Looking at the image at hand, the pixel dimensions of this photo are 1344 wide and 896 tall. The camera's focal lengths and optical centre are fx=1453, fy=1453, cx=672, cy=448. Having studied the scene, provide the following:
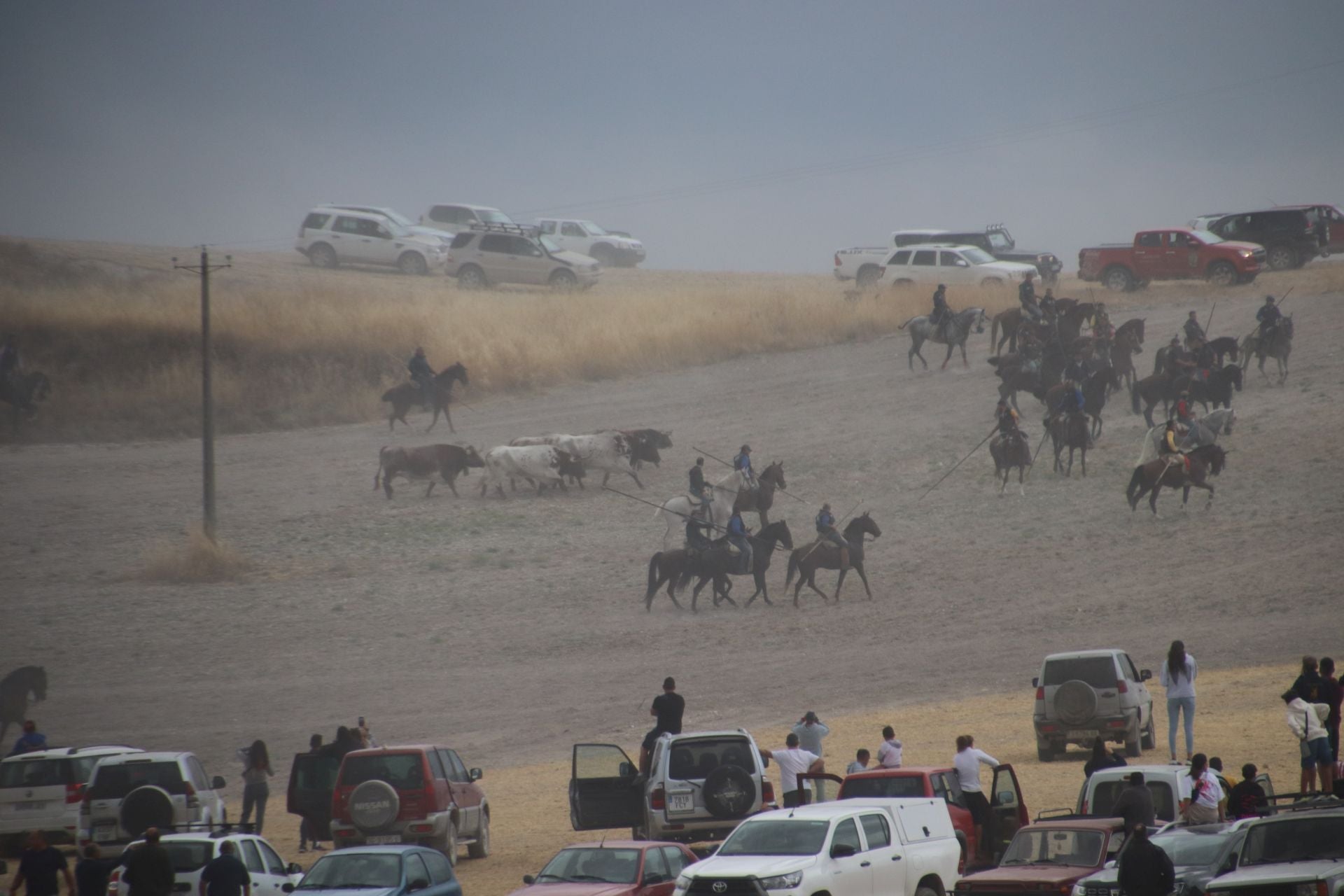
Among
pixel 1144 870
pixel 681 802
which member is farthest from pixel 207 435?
pixel 1144 870

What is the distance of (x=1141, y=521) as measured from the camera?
94.7ft

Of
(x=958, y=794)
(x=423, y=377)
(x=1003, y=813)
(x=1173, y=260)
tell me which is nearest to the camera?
(x=1003, y=813)

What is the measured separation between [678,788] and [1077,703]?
20.1 feet

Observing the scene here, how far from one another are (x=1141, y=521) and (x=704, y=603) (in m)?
8.90

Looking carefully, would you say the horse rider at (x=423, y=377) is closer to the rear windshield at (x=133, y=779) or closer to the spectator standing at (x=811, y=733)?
the rear windshield at (x=133, y=779)

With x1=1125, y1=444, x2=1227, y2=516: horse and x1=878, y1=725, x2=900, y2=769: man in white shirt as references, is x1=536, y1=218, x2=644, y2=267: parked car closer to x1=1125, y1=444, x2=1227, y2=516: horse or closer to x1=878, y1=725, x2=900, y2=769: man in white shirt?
x1=1125, y1=444, x2=1227, y2=516: horse

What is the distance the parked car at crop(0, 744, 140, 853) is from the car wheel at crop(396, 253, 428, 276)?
42215 mm

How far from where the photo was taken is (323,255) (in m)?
58.7

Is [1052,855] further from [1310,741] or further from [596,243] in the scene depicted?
[596,243]

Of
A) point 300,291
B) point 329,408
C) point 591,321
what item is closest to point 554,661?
point 329,408

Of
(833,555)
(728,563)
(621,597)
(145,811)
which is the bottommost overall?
(145,811)

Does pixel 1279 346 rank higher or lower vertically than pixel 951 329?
lower

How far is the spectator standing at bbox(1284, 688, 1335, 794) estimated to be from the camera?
13836 mm

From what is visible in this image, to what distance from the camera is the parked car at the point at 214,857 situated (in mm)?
11812
